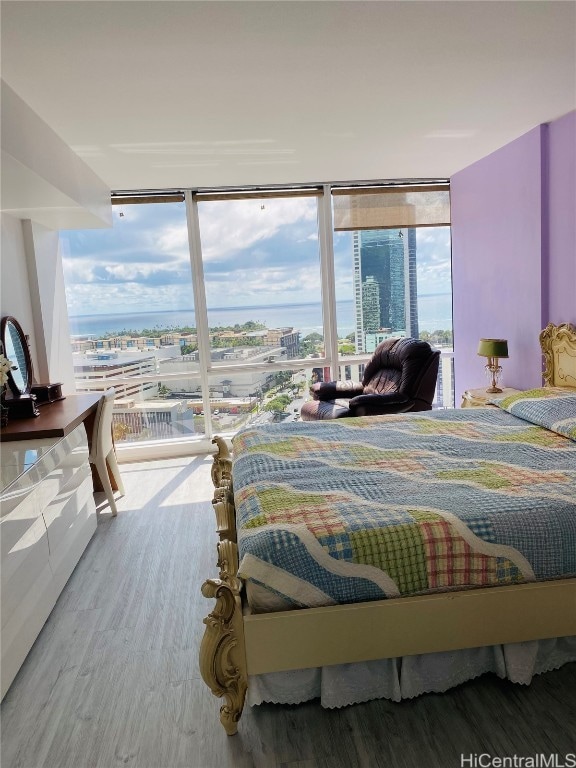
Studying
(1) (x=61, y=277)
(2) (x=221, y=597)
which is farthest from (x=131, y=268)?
(2) (x=221, y=597)

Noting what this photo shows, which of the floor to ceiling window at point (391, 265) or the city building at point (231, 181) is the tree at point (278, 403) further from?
the city building at point (231, 181)

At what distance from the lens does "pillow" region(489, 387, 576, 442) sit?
2904mm

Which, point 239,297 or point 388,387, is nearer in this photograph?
point 388,387

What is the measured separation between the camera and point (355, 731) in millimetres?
1844


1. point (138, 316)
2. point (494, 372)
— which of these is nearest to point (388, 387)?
point (494, 372)

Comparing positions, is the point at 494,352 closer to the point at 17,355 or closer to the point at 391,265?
the point at 391,265

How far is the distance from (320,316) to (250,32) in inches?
139

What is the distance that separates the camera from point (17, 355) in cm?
382

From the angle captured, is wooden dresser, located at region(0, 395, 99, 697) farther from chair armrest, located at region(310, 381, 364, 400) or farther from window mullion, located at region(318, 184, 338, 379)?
window mullion, located at region(318, 184, 338, 379)

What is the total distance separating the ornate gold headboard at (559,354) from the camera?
12.3ft

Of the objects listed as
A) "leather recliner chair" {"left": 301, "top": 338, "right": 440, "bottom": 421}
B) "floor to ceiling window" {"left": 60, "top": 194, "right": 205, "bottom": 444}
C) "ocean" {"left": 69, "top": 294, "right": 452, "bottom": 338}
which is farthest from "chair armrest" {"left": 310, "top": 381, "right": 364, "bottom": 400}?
"floor to ceiling window" {"left": 60, "top": 194, "right": 205, "bottom": 444}

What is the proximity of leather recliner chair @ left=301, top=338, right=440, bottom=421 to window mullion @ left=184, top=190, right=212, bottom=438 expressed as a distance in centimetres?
122

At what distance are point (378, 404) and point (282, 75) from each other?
96.0 inches

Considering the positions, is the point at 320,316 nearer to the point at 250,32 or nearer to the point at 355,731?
the point at 250,32
